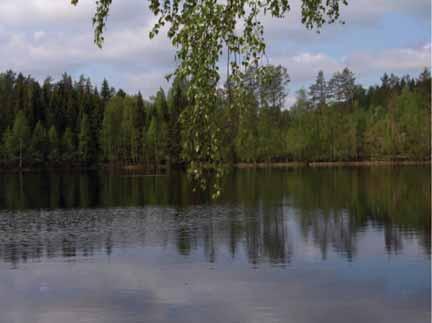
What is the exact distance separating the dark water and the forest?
75416 millimetres

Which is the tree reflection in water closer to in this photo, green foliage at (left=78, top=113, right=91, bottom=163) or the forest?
the forest

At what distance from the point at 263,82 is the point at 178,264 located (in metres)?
15.0

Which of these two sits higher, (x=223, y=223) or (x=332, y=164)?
(x=332, y=164)

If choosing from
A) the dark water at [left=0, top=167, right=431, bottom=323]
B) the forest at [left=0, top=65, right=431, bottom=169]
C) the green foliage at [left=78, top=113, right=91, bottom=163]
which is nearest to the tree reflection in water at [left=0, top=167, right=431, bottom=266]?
the dark water at [left=0, top=167, right=431, bottom=323]

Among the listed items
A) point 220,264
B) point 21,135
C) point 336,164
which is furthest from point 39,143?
point 220,264

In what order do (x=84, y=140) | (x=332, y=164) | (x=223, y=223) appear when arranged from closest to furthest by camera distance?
1. (x=223, y=223)
2. (x=332, y=164)
3. (x=84, y=140)

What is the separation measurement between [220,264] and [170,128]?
10039 centimetres

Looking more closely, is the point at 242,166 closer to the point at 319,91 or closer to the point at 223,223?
the point at 319,91

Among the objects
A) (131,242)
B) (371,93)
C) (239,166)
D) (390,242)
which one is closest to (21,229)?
(131,242)

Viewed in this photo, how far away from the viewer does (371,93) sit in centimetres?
17500

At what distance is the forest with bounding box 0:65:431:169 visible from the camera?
116m

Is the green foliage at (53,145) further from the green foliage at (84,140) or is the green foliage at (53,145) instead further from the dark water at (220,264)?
the dark water at (220,264)

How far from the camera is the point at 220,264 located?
1980 centimetres

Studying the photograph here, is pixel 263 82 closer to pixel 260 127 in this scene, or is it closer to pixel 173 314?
pixel 173 314
